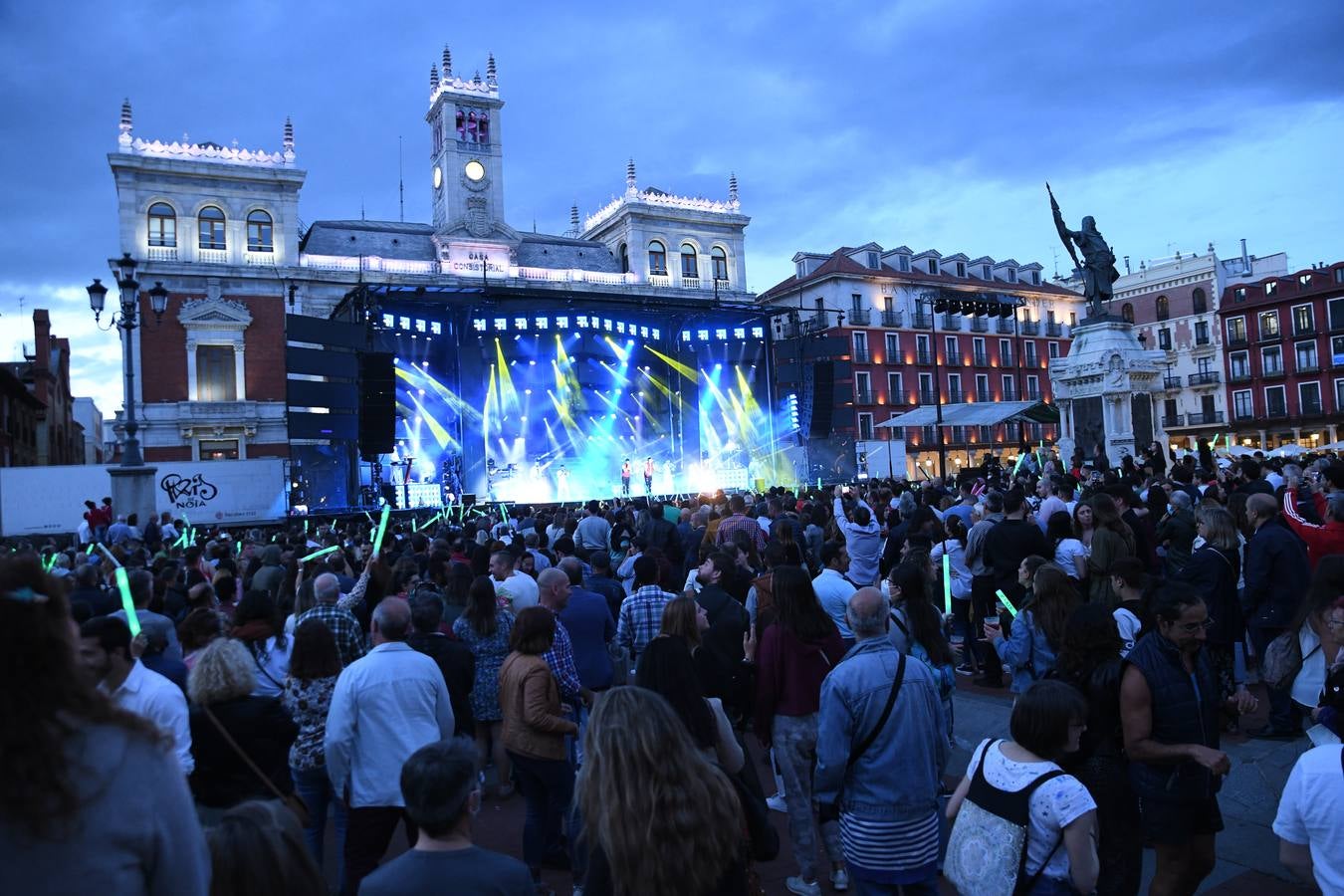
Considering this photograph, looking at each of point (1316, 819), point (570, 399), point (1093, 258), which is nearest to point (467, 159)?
point (570, 399)

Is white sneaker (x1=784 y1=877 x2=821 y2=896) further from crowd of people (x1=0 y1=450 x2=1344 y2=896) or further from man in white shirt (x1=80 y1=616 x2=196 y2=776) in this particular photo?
man in white shirt (x1=80 y1=616 x2=196 y2=776)

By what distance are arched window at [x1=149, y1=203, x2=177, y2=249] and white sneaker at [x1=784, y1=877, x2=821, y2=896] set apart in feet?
121

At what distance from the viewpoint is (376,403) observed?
2303 cm

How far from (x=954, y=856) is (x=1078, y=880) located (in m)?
0.37

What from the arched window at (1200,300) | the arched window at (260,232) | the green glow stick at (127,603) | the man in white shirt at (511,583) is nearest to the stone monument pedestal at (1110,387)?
the man in white shirt at (511,583)

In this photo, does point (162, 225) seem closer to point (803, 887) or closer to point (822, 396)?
point (822, 396)

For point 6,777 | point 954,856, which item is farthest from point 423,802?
point 954,856

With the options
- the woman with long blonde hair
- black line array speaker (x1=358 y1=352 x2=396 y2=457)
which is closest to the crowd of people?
the woman with long blonde hair

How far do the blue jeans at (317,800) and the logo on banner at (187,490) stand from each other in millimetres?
19351

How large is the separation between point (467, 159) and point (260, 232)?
10.3 metres

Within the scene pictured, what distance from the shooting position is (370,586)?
687cm

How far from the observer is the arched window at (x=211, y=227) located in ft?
113

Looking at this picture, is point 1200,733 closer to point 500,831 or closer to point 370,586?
point 500,831

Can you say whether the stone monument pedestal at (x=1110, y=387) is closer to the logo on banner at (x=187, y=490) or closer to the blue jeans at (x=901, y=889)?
the blue jeans at (x=901, y=889)
